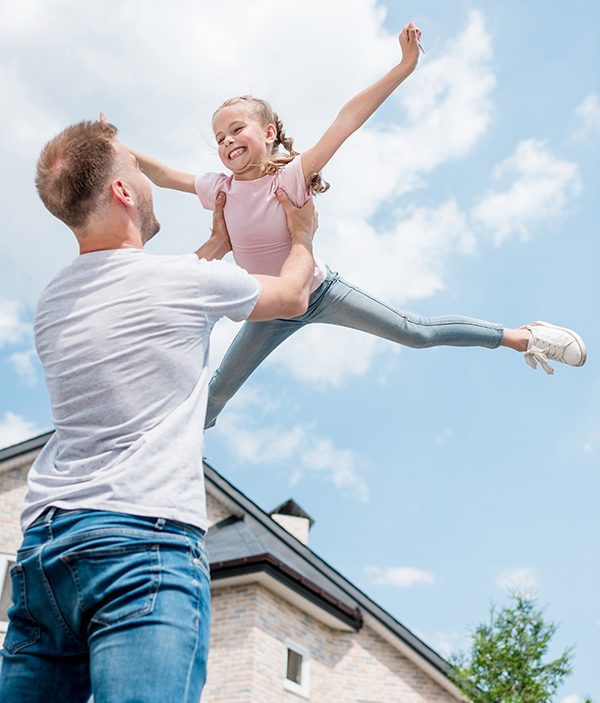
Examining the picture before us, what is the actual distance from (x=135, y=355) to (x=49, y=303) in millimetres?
407

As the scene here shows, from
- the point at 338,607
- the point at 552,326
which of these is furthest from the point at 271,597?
the point at 552,326

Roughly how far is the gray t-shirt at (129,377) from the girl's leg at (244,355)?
179 cm

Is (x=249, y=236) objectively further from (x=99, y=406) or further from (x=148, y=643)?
(x=148, y=643)

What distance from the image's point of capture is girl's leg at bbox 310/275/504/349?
4.15 metres

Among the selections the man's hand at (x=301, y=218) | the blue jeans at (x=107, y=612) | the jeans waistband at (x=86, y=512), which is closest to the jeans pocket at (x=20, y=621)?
the blue jeans at (x=107, y=612)

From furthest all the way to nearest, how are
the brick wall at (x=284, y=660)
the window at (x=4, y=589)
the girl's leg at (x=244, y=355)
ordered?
the window at (x=4, y=589), the brick wall at (x=284, y=660), the girl's leg at (x=244, y=355)

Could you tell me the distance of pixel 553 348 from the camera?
5.01 meters

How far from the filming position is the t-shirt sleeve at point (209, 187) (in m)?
4.11

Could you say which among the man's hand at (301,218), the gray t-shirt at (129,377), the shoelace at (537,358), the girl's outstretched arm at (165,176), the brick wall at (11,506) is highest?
the brick wall at (11,506)

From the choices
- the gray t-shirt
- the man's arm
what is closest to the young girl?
the man's arm

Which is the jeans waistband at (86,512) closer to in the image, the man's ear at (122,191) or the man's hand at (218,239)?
the man's ear at (122,191)

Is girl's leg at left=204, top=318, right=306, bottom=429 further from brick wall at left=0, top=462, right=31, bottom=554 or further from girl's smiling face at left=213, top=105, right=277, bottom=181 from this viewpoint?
brick wall at left=0, top=462, right=31, bottom=554

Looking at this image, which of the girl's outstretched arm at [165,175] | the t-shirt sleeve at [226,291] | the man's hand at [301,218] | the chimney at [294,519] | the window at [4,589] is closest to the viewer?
the t-shirt sleeve at [226,291]

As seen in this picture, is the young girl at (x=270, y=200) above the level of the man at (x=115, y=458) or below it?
above
